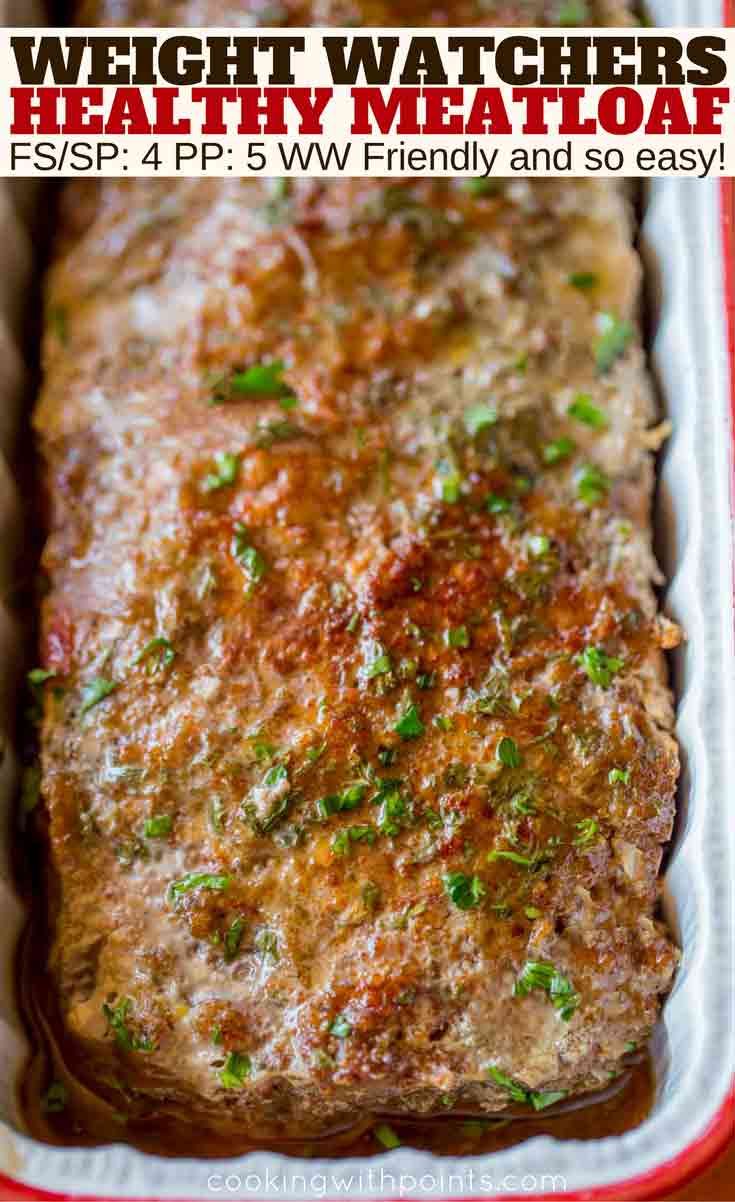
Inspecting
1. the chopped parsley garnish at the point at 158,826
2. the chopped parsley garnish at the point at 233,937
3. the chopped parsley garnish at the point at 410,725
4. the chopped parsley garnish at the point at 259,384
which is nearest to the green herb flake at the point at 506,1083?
the chopped parsley garnish at the point at 233,937

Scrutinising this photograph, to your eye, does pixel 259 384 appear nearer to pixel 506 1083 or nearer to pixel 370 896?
pixel 370 896

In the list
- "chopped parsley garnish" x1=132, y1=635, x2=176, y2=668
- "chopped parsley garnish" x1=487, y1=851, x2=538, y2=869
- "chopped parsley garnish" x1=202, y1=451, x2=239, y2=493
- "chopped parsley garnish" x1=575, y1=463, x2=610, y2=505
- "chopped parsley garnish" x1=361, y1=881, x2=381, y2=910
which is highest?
"chopped parsley garnish" x1=202, y1=451, x2=239, y2=493

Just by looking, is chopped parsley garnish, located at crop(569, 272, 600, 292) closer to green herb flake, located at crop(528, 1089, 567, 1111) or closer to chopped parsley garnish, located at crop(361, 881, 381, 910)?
chopped parsley garnish, located at crop(361, 881, 381, 910)

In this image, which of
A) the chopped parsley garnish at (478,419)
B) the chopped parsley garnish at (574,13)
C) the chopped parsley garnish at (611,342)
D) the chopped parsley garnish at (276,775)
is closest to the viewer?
the chopped parsley garnish at (276,775)

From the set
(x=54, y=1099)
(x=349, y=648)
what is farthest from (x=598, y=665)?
(x=54, y=1099)

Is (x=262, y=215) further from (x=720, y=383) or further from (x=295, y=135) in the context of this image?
(x=720, y=383)

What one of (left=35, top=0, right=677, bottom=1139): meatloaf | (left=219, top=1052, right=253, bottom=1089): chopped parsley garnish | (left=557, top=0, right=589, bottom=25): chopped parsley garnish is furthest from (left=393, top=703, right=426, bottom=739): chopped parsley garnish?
(left=557, top=0, right=589, bottom=25): chopped parsley garnish

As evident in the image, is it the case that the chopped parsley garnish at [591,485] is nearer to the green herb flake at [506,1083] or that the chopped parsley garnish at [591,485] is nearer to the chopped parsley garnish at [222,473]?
the chopped parsley garnish at [222,473]
